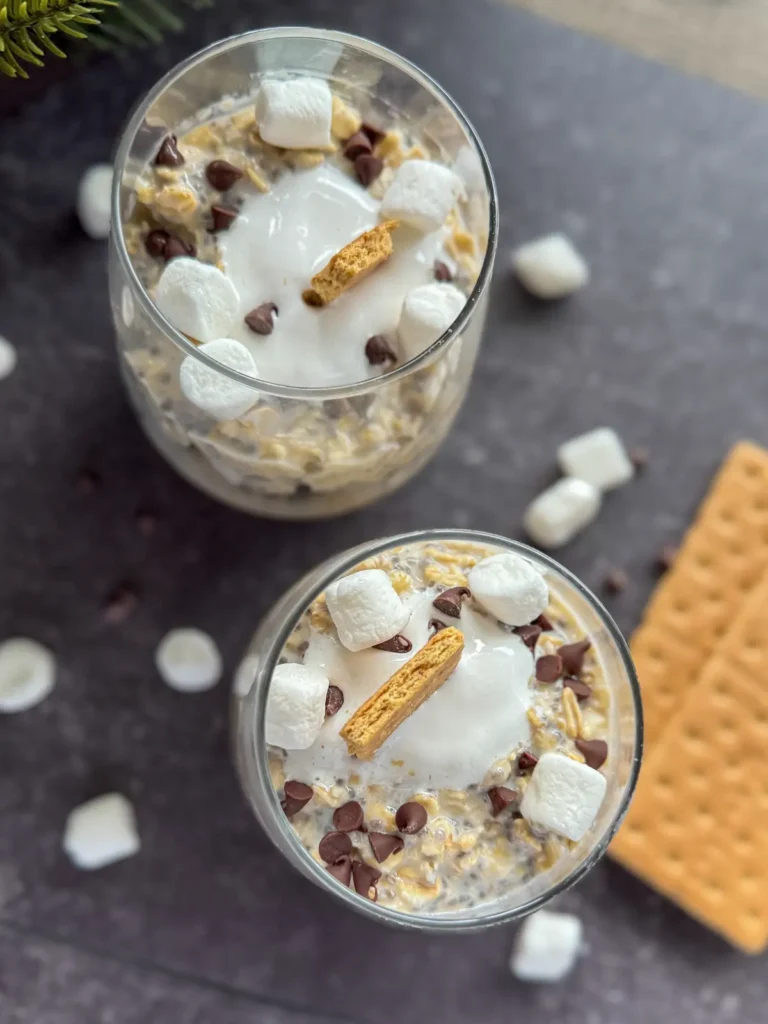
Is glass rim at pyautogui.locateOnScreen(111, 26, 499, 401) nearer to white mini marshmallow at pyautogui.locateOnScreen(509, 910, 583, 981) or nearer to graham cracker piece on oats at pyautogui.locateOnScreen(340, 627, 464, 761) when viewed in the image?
graham cracker piece on oats at pyautogui.locateOnScreen(340, 627, 464, 761)

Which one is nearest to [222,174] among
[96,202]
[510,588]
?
[96,202]

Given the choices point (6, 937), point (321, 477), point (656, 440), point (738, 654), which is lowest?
point (6, 937)

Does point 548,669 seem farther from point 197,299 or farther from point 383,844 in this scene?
point 197,299

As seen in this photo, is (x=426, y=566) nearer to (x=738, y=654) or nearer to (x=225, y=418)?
(x=225, y=418)

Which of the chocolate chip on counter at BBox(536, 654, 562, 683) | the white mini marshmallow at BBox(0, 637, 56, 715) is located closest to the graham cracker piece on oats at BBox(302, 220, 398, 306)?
the chocolate chip on counter at BBox(536, 654, 562, 683)

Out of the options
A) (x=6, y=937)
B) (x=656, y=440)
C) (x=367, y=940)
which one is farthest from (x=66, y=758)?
(x=656, y=440)

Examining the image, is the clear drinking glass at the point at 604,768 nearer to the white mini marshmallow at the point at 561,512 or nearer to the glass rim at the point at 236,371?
the glass rim at the point at 236,371
